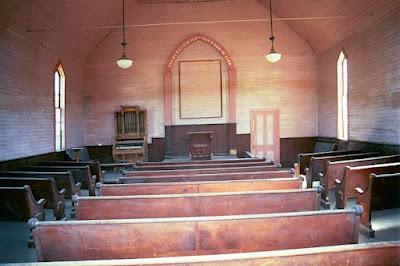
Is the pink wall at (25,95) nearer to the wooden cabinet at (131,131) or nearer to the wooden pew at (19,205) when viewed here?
the wooden cabinet at (131,131)

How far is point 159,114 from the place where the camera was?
13008mm

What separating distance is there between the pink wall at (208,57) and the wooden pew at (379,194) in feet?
25.8

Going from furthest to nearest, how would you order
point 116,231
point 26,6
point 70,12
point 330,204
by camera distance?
1. point 70,12
2. point 26,6
3. point 330,204
4. point 116,231

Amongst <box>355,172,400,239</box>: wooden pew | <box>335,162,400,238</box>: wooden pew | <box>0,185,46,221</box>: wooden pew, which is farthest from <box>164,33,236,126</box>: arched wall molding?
<box>0,185,46,221</box>: wooden pew

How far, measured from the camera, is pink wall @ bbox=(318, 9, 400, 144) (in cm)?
794

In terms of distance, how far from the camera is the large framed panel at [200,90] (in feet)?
42.7

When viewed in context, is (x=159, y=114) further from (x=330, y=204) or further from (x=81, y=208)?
(x=81, y=208)

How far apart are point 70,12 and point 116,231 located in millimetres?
8139

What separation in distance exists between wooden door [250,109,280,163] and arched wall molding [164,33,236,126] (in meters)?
0.82

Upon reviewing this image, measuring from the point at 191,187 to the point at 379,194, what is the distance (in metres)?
2.59

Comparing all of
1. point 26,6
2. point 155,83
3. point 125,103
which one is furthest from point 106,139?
point 26,6

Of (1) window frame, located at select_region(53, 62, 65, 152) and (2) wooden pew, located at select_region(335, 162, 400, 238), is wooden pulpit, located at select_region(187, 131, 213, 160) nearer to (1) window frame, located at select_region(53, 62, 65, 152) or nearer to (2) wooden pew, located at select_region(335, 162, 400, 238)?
(1) window frame, located at select_region(53, 62, 65, 152)

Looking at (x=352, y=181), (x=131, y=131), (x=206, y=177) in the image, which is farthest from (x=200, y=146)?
(x=352, y=181)

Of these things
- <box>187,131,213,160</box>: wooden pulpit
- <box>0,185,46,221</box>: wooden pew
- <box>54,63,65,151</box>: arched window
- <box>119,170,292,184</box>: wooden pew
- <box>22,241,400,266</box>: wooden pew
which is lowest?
<box>0,185,46,221</box>: wooden pew
